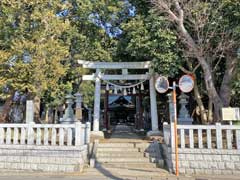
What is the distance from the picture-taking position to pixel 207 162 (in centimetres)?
832

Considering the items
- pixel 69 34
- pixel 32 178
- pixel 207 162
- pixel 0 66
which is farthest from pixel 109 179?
pixel 69 34

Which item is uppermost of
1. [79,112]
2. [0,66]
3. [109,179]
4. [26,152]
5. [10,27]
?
[10,27]

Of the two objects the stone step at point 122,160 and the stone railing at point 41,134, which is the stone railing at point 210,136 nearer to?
the stone step at point 122,160

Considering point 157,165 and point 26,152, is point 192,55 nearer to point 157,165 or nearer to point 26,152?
point 157,165

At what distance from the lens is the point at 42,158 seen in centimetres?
883

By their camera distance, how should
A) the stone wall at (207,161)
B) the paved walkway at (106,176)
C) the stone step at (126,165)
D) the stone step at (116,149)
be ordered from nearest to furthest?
the paved walkway at (106,176), the stone wall at (207,161), the stone step at (126,165), the stone step at (116,149)

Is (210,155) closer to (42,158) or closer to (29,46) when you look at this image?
(42,158)

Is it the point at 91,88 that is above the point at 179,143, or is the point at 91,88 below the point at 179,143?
above

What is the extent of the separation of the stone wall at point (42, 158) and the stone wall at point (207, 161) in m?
2.92

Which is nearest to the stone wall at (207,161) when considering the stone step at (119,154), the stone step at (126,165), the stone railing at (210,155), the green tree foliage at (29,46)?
the stone railing at (210,155)

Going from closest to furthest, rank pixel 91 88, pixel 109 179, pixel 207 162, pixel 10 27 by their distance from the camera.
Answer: pixel 109 179
pixel 207 162
pixel 10 27
pixel 91 88

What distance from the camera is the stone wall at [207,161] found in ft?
26.8

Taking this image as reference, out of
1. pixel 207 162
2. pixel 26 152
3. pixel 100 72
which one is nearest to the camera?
pixel 207 162

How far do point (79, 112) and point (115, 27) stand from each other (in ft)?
15.2
